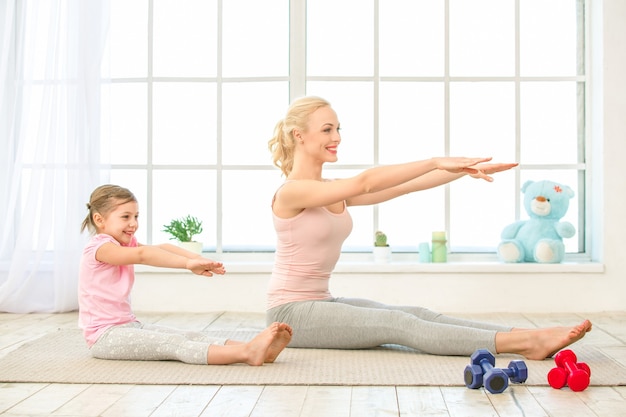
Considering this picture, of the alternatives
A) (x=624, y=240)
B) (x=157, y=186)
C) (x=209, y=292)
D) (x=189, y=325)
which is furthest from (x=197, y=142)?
(x=624, y=240)

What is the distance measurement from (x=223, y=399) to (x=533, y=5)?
9.49 feet

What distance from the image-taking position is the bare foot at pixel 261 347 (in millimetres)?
2583

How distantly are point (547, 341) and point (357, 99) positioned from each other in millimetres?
1998

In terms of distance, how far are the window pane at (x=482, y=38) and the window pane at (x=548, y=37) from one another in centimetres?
7

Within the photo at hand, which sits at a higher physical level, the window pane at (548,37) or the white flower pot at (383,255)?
the window pane at (548,37)

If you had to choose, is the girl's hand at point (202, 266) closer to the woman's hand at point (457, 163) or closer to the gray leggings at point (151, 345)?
the gray leggings at point (151, 345)

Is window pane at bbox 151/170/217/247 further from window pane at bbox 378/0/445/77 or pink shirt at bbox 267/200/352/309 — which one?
pink shirt at bbox 267/200/352/309

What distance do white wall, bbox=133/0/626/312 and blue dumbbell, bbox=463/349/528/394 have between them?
1.70 metres

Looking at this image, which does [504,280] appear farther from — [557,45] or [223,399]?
[223,399]

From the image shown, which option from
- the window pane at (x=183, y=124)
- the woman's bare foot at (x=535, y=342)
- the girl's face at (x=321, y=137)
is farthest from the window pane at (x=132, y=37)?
the woman's bare foot at (x=535, y=342)

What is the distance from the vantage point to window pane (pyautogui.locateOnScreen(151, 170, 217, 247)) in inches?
172

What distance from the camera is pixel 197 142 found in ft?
14.4

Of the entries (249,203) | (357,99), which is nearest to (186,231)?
(249,203)

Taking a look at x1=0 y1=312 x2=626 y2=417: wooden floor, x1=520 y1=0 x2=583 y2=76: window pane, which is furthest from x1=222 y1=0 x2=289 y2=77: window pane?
x1=0 y1=312 x2=626 y2=417: wooden floor
